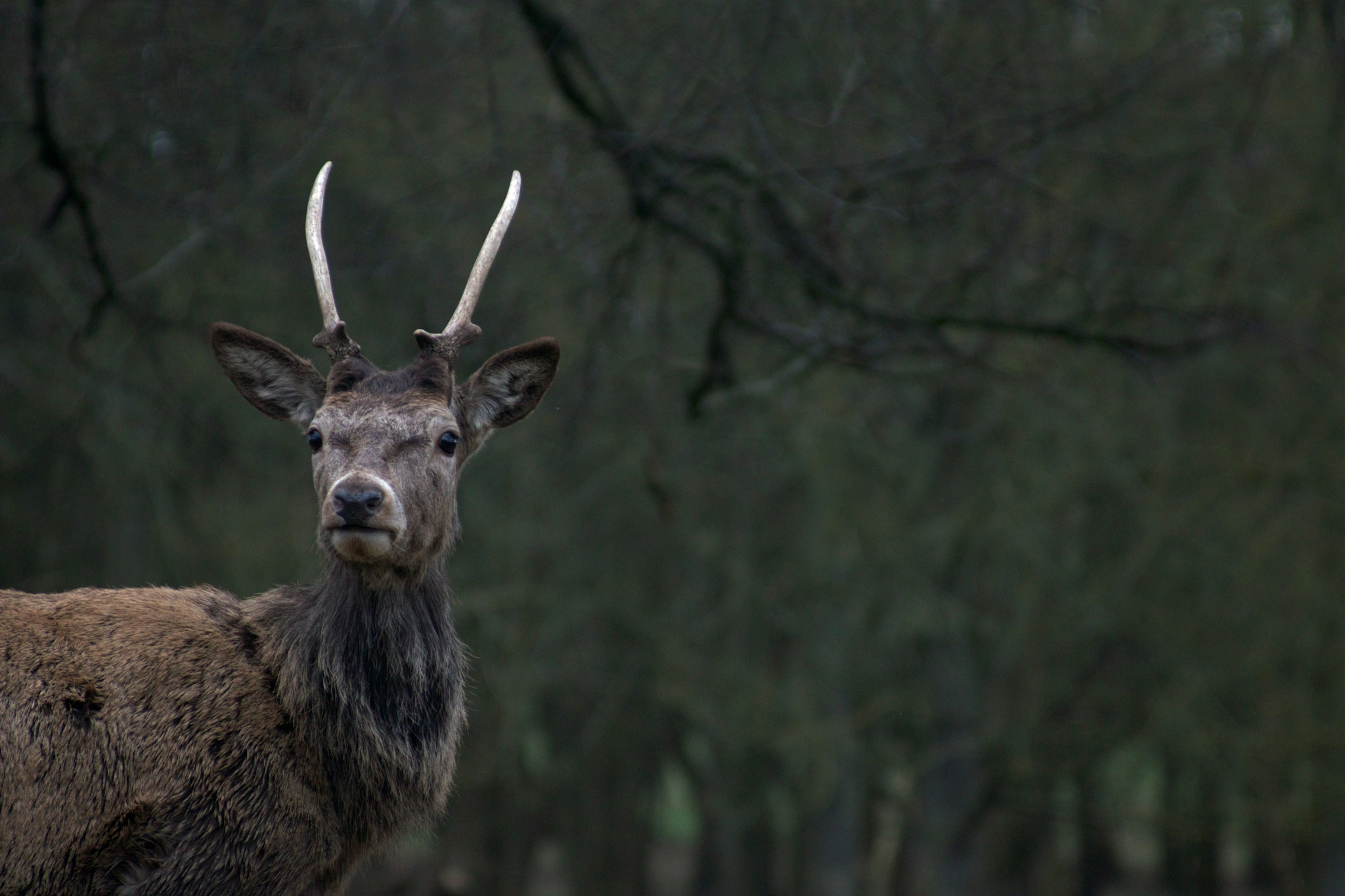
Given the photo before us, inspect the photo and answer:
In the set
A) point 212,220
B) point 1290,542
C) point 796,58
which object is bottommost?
point 1290,542

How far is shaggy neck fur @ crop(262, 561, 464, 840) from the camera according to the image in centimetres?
489

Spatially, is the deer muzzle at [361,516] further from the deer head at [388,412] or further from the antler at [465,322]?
the antler at [465,322]

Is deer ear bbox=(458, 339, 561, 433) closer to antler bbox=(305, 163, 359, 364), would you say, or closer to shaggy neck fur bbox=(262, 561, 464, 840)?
antler bbox=(305, 163, 359, 364)

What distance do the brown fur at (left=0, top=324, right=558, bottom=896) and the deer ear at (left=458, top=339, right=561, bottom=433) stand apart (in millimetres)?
24

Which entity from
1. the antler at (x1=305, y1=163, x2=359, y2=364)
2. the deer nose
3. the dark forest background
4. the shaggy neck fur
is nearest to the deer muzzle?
the deer nose

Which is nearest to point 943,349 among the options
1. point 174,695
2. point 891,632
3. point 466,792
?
point 174,695

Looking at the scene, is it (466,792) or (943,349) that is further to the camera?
(466,792)

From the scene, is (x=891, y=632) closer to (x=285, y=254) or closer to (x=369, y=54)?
(x=285, y=254)

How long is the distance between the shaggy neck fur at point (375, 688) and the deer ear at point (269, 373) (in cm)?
77

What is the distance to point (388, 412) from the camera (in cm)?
507

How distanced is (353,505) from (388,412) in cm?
55

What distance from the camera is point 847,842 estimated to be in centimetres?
1767

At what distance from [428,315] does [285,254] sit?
1.72m

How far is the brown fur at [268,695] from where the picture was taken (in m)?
4.53
